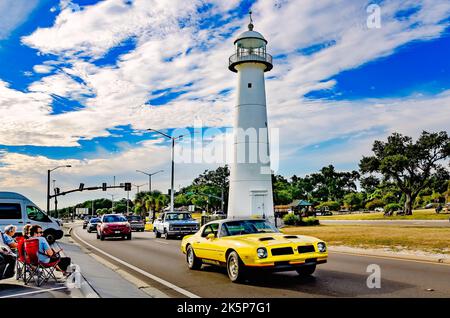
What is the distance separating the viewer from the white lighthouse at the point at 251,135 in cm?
3988

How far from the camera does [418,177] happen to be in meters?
62.2

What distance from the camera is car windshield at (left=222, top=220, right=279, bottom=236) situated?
1216cm

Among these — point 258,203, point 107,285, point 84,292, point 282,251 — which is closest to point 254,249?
point 282,251

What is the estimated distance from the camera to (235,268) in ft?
35.8

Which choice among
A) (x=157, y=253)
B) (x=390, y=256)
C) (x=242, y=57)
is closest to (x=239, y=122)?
(x=242, y=57)

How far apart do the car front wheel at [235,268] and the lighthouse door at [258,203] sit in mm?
28473

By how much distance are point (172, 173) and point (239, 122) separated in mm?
10079

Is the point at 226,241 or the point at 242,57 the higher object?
the point at 242,57

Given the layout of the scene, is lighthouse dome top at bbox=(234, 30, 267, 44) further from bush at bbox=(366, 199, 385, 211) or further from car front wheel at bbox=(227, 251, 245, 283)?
bush at bbox=(366, 199, 385, 211)

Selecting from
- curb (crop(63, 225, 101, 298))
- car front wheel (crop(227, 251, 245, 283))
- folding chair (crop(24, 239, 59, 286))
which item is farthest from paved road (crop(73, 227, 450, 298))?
folding chair (crop(24, 239, 59, 286))

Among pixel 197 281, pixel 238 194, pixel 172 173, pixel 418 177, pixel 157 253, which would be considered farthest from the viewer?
pixel 418 177

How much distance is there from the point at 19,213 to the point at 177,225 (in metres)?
9.63
